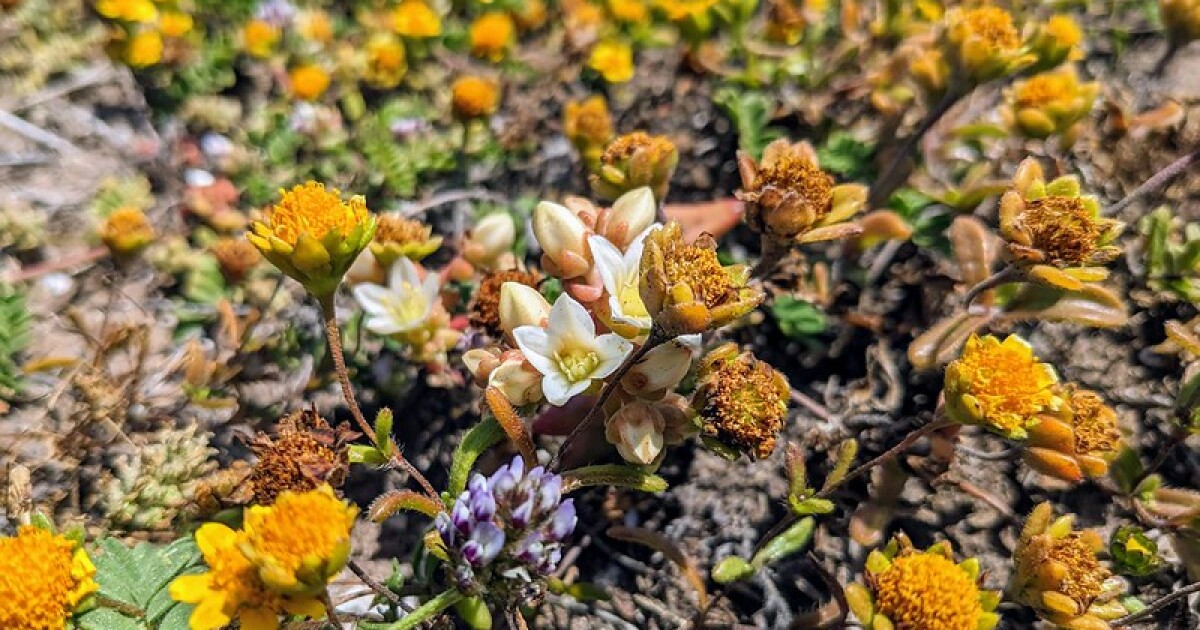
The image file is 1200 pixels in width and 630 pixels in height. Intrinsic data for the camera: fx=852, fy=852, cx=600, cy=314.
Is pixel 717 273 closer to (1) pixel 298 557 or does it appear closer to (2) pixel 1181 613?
(1) pixel 298 557

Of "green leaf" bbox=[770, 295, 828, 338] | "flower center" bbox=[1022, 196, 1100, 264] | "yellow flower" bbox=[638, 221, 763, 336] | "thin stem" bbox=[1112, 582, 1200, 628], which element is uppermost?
"yellow flower" bbox=[638, 221, 763, 336]

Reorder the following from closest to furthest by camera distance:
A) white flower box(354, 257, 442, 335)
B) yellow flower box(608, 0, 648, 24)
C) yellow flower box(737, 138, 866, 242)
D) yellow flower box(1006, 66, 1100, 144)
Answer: yellow flower box(737, 138, 866, 242), white flower box(354, 257, 442, 335), yellow flower box(1006, 66, 1100, 144), yellow flower box(608, 0, 648, 24)

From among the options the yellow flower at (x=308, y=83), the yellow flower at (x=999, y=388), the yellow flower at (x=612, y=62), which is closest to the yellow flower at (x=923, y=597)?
the yellow flower at (x=999, y=388)

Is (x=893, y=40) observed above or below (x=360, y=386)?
above

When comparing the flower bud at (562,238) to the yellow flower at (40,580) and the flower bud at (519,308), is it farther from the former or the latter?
the yellow flower at (40,580)

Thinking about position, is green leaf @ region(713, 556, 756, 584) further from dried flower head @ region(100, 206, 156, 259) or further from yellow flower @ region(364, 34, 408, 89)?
yellow flower @ region(364, 34, 408, 89)

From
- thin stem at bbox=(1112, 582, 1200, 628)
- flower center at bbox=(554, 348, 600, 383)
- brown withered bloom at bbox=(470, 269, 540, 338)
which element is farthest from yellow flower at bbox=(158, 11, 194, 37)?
thin stem at bbox=(1112, 582, 1200, 628)

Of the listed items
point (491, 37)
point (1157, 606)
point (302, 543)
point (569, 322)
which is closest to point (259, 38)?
point (491, 37)

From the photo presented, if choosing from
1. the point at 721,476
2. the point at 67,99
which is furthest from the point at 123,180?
the point at 721,476
